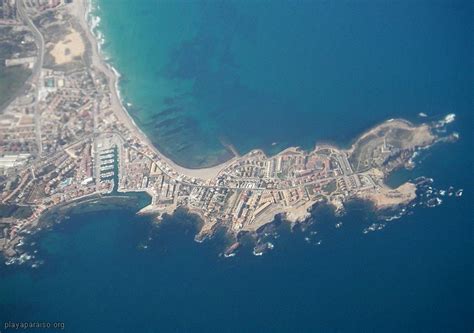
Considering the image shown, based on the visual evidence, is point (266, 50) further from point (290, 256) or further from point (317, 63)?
point (290, 256)

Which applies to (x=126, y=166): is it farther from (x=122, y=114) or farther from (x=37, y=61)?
(x=37, y=61)

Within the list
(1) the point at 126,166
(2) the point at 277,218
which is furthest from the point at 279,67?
(1) the point at 126,166

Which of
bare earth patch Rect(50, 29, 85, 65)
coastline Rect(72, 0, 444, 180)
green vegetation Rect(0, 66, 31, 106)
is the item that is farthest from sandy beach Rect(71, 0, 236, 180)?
green vegetation Rect(0, 66, 31, 106)

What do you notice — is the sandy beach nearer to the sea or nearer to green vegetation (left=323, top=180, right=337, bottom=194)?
the sea

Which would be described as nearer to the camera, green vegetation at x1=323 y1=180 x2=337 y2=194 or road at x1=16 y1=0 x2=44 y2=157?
green vegetation at x1=323 y1=180 x2=337 y2=194

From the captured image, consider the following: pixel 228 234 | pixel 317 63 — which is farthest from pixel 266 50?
pixel 228 234

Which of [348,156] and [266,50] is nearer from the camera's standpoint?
[348,156]

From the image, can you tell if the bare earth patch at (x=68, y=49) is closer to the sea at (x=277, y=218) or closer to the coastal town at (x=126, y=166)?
the coastal town at (x=126, y=166)
